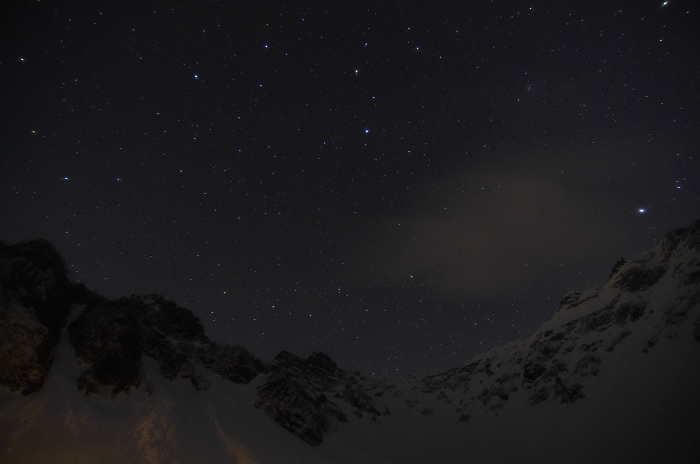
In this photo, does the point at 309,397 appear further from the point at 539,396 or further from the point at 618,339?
the point at 618,339

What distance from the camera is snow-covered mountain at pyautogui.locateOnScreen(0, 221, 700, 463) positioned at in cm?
2359

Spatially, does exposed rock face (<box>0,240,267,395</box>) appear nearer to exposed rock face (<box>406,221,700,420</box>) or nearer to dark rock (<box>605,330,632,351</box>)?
exposed rock face (<box>406,221,700,420</box>)

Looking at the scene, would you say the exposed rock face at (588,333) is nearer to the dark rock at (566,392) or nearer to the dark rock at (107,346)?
the dark rock at (566,392)

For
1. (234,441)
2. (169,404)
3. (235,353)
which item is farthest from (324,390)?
(169,404)

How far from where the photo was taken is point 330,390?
66062mm

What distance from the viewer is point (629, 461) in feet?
107

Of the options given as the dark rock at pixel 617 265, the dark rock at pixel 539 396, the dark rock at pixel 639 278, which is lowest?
the dark rock at pixel 539 396

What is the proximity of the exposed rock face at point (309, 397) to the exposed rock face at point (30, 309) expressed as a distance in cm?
2656

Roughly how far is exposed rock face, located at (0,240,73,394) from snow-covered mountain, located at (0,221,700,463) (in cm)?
10

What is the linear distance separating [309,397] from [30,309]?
39.7 metres

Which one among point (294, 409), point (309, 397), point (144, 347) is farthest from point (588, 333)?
point (144, 347)

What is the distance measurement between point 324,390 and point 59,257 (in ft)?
171

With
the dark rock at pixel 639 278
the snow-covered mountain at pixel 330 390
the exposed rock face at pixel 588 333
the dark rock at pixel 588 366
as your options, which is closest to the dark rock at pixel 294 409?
the snow-covered mountain at pixel 330 390

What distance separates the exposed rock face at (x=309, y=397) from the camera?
43.0m
